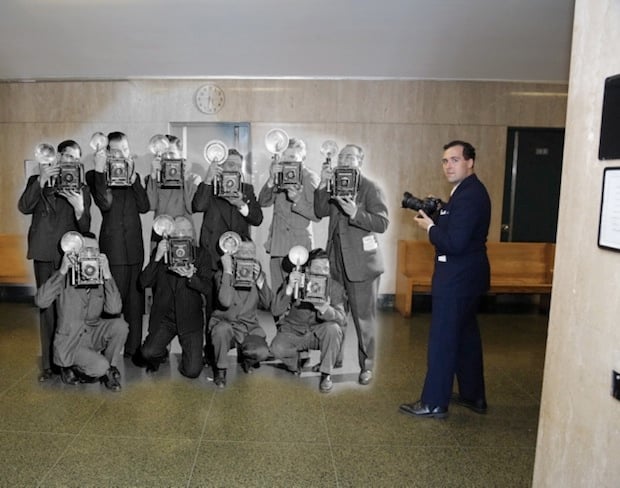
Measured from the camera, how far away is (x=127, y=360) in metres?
3.81

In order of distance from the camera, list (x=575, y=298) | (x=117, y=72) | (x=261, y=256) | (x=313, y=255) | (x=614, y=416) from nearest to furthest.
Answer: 1. (x=614, y=416)
2. (x=575, y=298)
3. (x=313, y=255)
4. (x=117, y=72)
5. (x=261, y=256)

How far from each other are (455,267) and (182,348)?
1974mm

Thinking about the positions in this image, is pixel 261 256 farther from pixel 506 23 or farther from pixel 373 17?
pixel 506 23

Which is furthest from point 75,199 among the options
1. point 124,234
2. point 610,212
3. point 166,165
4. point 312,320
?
point 610,212

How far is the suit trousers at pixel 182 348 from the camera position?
3.50 m

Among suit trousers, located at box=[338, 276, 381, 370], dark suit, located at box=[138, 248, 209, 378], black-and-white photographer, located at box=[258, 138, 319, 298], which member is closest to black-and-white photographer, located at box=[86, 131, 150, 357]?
dark suit, located at box=[138, 248, 209, 378]

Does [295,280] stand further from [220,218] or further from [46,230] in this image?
[46,230]

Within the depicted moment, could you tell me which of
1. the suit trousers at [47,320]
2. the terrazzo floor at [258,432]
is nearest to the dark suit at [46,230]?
the suit trousers at [47,320]

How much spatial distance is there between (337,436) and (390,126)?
3.69 m

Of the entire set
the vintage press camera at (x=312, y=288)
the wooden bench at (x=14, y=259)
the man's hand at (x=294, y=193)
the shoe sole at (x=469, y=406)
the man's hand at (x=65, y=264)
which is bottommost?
the shoe sole at (x=469, y=406)

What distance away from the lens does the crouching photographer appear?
3234mm

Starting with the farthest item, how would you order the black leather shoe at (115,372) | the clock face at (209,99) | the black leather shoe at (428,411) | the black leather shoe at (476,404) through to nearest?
the clock face at (209,99), the black leather shoe at (115,372), the black leather shoe at (476,404), the black leather shoe at (428,411)

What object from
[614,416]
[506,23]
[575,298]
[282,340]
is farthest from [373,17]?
[614,416]

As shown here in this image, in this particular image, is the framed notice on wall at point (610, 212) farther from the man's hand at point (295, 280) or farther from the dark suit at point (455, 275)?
the man's hand at point (295, 280)
